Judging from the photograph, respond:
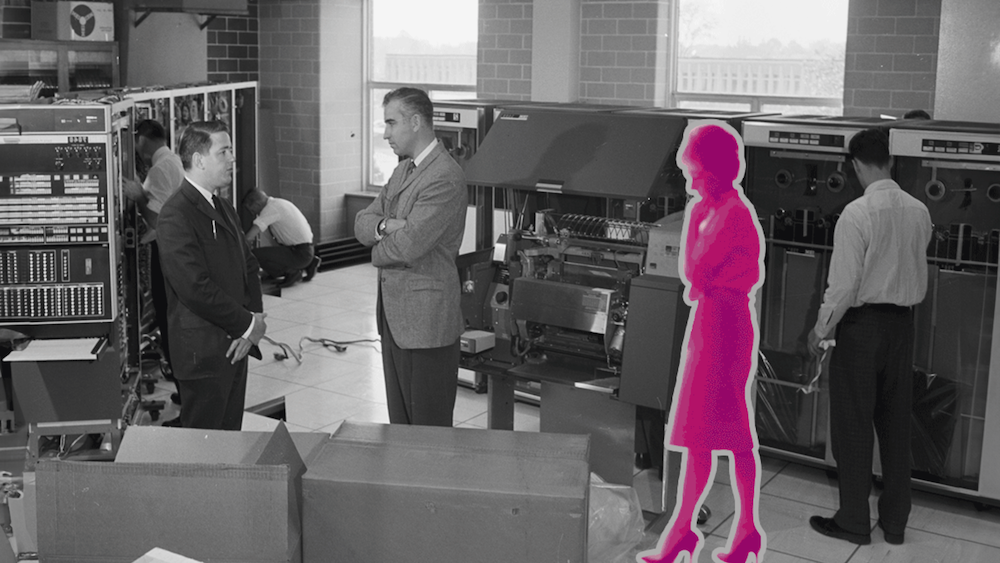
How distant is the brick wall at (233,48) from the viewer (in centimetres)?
930

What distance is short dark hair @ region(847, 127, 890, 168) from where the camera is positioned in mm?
3861

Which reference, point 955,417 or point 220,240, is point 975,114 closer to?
point 955,417

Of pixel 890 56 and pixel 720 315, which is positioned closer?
pixel 720 315

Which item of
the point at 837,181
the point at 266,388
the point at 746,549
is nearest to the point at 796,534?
the point at 746,549

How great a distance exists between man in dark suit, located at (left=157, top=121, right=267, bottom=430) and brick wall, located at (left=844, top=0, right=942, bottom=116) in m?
4.33

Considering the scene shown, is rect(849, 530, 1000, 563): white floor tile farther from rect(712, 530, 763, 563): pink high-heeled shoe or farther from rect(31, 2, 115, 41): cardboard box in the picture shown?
rect(31, 2, 115, 41): cardboard box

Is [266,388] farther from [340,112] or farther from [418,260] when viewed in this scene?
[340,112]

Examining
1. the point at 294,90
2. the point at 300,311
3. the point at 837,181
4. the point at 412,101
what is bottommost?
the point at 300,311

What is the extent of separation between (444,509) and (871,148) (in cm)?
276

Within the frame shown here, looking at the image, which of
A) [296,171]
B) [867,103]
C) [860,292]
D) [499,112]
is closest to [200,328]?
[499,112]

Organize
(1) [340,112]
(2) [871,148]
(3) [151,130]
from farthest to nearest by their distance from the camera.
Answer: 1. (1) [340,112]
2. (3) [151,130]
3. (2) [871,148]

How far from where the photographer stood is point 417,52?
9.68m

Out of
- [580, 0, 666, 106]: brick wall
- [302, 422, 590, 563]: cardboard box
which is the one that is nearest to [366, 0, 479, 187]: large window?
[580, 0, 666, 106]: brick wall

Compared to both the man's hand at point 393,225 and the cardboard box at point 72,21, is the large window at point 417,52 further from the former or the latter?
the man's hand at point 393,225
